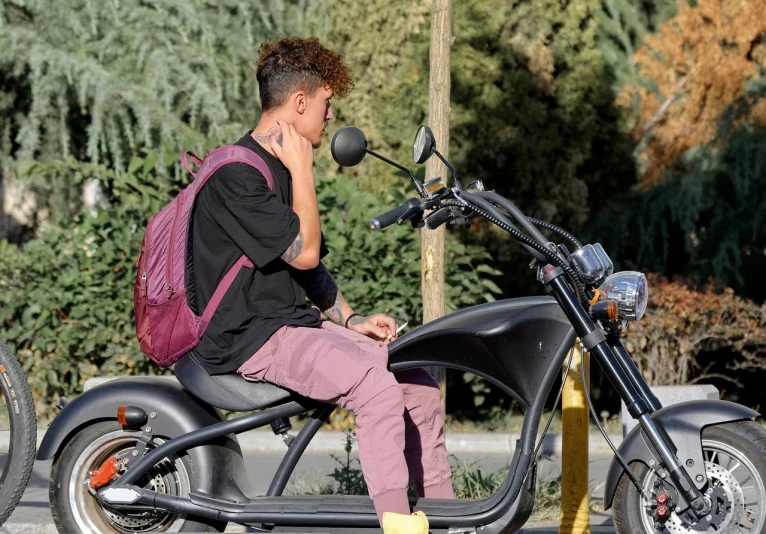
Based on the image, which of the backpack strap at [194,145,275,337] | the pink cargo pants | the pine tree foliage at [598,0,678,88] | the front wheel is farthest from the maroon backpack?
the pine tree foliage at [598,0,678,88]

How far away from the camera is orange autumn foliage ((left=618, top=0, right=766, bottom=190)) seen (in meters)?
9.06

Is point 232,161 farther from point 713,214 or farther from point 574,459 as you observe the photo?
point 713,214

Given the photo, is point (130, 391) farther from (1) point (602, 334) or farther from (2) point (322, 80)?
(1) point (602, 334)

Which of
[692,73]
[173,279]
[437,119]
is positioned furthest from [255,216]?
[692,73]

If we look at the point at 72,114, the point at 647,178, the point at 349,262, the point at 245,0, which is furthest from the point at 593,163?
the point at 72,114

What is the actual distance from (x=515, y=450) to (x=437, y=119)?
88.7 inches

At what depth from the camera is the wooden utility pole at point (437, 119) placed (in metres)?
5.40

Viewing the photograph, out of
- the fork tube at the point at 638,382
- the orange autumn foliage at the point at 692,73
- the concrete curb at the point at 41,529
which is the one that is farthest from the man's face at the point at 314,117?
the orange autumn foliage at the point at 692,73

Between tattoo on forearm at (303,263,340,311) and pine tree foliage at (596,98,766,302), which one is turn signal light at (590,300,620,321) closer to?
tattoo on forearm at (303,263,340,311)

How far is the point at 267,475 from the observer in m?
6.38

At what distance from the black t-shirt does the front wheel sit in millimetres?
1330

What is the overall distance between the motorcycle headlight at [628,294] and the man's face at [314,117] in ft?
3.65

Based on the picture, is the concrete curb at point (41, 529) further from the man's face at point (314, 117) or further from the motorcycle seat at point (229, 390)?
the man's face at point (314, 117)

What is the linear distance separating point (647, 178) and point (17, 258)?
16.5 ft
